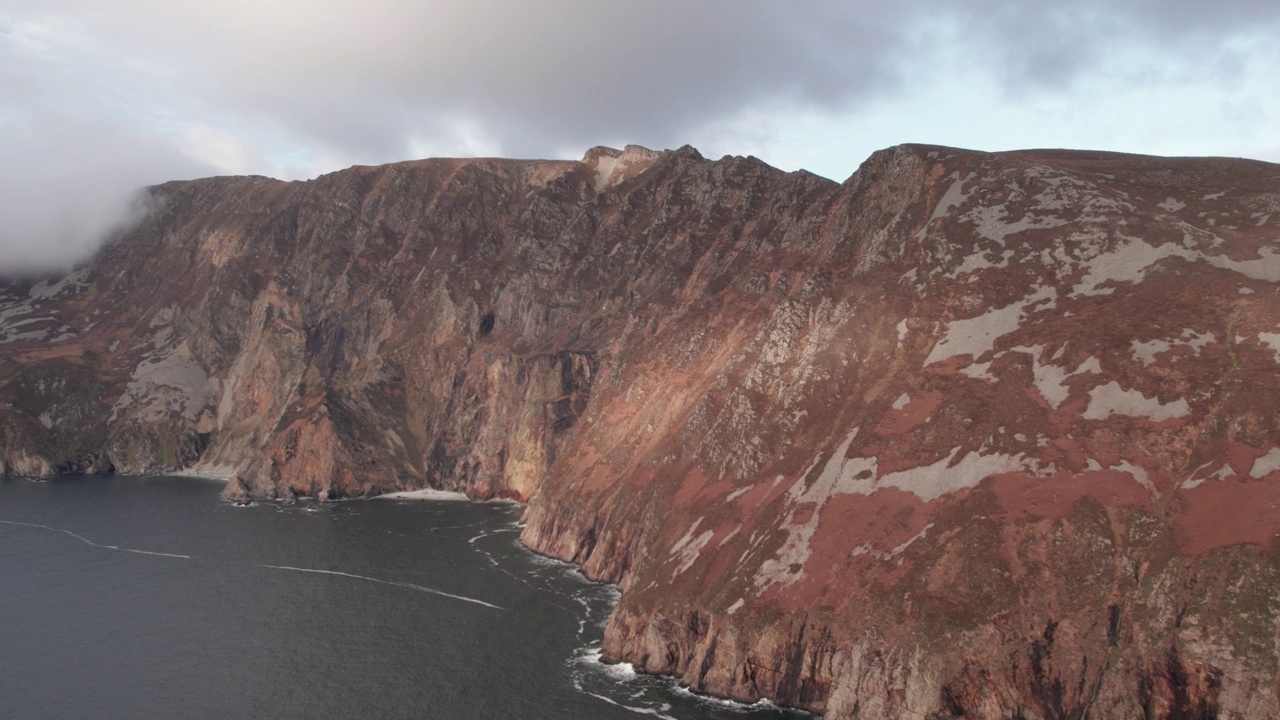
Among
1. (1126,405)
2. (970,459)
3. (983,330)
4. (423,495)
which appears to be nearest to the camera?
(1126,405)

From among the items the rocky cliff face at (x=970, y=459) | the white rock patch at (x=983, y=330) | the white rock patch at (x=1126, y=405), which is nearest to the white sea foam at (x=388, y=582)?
the rocky cliff face at (x=970, y=459)

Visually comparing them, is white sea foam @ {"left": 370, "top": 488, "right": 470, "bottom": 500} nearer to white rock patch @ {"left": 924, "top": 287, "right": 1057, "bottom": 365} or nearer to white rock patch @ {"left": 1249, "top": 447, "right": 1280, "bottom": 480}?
→ white rock patch @ {"left": 924, "top": 287, "right": 1057, "bottom": 365}

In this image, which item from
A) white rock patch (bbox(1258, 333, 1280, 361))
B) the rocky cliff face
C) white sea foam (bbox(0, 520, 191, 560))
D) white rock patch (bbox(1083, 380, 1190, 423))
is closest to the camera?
the rocky cliff face

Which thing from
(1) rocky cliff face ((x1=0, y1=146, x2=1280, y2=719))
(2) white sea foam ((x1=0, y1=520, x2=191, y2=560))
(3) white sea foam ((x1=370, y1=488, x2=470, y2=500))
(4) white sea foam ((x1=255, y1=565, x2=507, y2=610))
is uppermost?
(1) rocky cliff face ((x1=0, y1=146, x2=1280, y2=719))

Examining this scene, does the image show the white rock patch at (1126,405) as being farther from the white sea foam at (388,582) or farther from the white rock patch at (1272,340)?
the white sea foam at (388,582)

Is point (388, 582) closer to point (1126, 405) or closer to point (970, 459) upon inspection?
point (970, 459)

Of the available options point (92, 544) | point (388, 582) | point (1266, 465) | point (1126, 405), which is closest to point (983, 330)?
point (1126, 405)

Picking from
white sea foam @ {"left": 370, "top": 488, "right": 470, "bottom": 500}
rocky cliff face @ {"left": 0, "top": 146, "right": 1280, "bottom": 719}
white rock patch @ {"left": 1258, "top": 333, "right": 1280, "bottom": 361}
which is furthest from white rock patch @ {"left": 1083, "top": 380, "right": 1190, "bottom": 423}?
white sea foam @ {"left": 370, "top": 488, "right": 470, "bottom": 500}

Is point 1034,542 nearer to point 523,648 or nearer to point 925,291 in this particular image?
point 925,291
